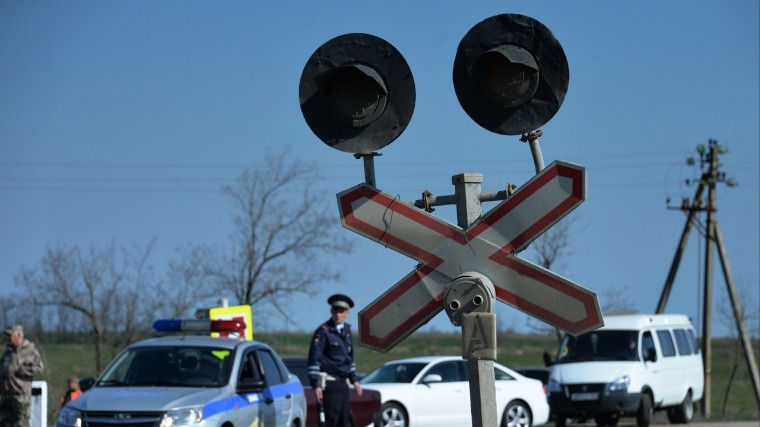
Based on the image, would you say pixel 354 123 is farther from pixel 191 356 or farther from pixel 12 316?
pixel 12 316

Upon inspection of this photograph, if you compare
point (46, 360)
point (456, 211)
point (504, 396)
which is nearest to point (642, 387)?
point (504, 396)

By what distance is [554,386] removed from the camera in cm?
2466

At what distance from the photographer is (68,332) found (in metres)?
36.8

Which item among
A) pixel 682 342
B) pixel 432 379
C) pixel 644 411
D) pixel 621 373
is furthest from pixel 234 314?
pixel 682 342

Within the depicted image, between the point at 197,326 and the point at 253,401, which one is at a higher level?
the point at 197,326

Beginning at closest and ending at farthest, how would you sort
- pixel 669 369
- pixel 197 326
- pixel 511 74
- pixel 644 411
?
pixel 511 74 → pixel 197 326 → pixel 644 411 → pixel 669 369

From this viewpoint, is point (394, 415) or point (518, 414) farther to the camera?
point (518, 414)

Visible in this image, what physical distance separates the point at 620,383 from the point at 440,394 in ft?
15.8

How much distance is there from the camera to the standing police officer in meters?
12.7

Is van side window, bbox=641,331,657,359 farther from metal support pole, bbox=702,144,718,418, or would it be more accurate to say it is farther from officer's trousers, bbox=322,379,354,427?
officer's trousers, bbox=322,379,354,427

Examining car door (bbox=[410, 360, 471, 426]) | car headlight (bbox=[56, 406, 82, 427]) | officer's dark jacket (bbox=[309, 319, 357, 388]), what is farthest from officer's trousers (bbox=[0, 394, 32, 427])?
car door (bbox=[410, 360, 471, 426])

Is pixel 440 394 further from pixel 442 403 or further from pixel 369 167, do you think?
pixel 369 167

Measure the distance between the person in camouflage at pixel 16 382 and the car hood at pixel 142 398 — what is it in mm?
1855

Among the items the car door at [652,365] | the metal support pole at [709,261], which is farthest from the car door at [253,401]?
the metal support pole at [709,261]
